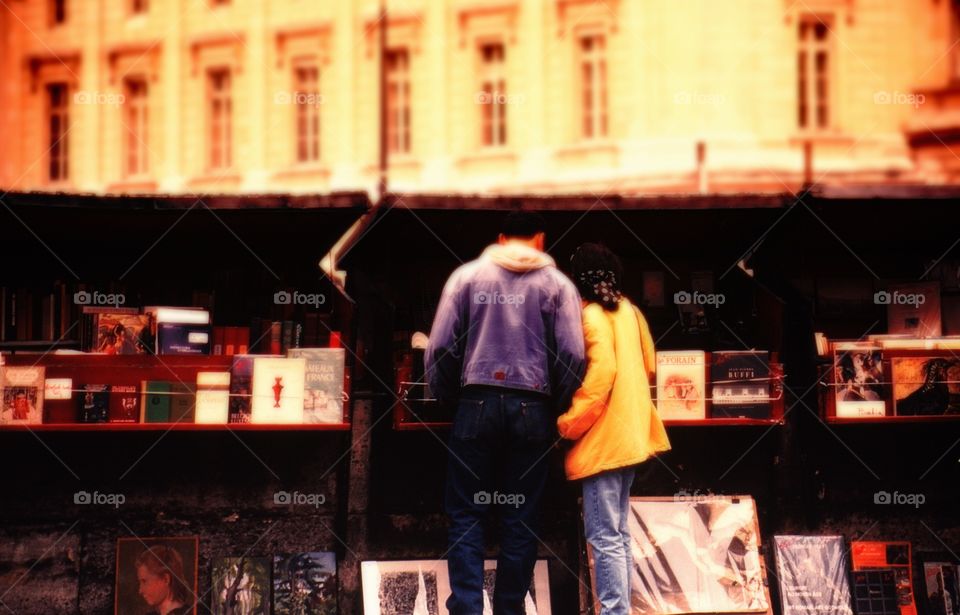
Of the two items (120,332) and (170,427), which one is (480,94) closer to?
(120,332)

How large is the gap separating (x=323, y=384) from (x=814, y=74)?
19.2 metres

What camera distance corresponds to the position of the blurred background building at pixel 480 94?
2153cm

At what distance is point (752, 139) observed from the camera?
2155 cm

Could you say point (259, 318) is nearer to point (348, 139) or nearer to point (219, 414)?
point (219, 414)

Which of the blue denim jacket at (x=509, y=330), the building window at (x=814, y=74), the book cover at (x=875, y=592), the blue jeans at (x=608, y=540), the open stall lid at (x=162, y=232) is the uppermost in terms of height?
the building window at (x=814, y=74)

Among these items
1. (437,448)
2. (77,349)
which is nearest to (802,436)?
(437,448)

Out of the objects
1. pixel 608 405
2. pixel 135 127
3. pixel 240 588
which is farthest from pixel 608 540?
pixel 135 127

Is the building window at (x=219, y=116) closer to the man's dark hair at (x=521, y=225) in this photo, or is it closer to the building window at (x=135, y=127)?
the building window at (x=135, y=127)

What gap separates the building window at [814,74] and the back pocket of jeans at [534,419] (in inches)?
733

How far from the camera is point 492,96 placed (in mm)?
24250

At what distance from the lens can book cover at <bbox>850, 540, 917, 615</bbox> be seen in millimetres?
6074

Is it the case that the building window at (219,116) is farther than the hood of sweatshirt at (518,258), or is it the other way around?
the building window at (219,116)

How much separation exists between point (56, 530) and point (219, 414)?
1098 mm

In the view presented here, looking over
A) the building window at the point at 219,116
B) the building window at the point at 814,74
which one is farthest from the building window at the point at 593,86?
the building window at the point at 219,116
